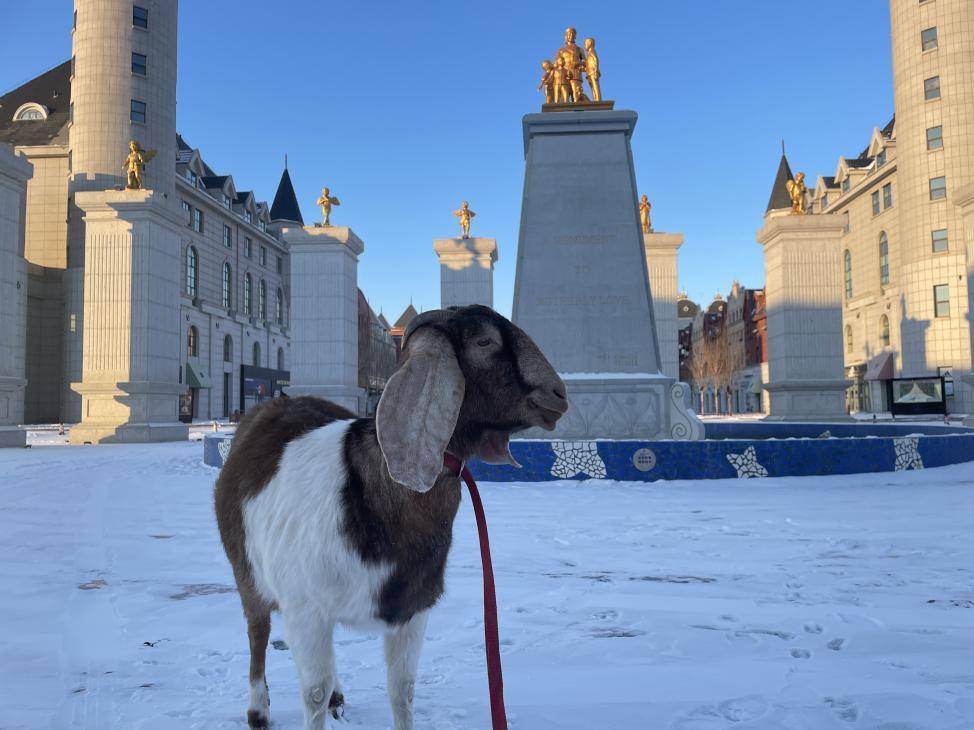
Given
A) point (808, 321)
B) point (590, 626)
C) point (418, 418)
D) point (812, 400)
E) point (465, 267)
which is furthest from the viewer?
point (465, 267)

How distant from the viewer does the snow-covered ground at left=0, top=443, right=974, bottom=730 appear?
2824mm

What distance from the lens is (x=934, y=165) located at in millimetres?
36750

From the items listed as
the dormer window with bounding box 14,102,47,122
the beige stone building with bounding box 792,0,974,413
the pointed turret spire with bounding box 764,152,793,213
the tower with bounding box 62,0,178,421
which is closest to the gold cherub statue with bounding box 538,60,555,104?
Result: the beige stone building with bounding box 792,0,974,413

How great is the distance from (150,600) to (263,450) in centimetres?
306

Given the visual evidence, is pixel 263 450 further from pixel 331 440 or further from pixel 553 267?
pixel 553 267

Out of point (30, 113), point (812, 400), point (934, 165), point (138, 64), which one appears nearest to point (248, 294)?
point (30, 113)

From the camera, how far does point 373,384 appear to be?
69.6 metres

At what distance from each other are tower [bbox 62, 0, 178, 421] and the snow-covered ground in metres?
35.8

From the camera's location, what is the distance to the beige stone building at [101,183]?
3528 centimetres

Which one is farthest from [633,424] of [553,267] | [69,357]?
[69,357]

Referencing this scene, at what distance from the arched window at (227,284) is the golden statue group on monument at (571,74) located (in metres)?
40.4

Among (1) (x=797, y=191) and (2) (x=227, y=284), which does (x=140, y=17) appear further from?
(1) (x=797, y=191)

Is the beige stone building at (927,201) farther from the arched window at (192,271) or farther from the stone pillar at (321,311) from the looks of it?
the arched window at (192,271)

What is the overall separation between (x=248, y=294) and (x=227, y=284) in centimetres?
402
